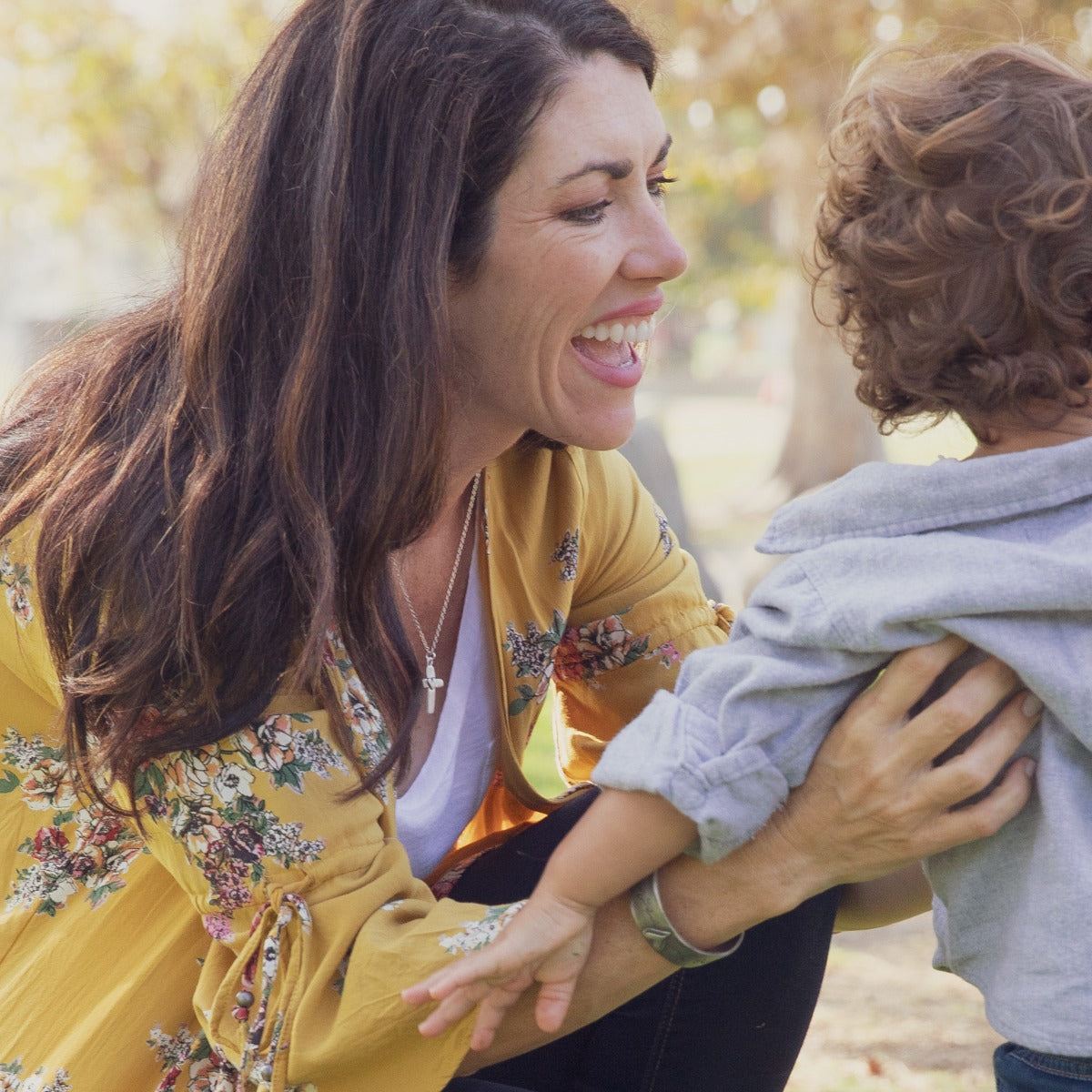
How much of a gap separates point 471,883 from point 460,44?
1.16 metres

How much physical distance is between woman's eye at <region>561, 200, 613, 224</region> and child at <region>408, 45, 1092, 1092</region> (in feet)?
1.46

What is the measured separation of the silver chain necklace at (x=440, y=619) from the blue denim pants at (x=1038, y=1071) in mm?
906

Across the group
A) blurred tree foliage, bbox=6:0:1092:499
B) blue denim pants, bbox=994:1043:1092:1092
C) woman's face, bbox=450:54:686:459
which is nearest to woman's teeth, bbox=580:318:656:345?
woman's face, bbox=450:54:686:459

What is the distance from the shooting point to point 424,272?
1823 mm

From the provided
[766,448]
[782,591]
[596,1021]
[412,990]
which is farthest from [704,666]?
[766,448]

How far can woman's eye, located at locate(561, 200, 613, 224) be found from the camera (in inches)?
79.0

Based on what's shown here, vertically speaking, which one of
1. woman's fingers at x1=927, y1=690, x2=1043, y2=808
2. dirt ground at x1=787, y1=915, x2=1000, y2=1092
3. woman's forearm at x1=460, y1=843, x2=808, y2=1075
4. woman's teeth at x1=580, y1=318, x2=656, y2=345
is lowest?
dirt ground at x1=787, y1=915, x2=1000, y2=1092

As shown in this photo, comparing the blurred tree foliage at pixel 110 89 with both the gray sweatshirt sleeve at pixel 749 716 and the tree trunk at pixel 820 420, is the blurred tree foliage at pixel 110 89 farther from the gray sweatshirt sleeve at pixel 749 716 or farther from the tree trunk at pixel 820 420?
the gray sweatshirt sleeve at pixel 749 716

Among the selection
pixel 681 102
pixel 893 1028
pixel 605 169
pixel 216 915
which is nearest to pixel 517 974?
pixel 216 915

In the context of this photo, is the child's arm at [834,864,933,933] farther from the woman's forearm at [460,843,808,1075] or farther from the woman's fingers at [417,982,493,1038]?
the woman's fingers at [417,982,493,1038]

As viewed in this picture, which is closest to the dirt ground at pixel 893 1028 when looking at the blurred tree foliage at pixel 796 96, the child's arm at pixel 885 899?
the child's arm at pixel 885 899

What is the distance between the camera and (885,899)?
2.09 metres

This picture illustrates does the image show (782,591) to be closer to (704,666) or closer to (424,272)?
(704,666)

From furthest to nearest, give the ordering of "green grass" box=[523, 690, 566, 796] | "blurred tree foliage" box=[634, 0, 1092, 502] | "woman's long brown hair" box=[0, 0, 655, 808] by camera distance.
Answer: "blurred tree foliage" box=[634, 0, 1092, 502]
"green grass" box=[523, 690, 566, 796]
"woman's long brown hair" box=[0, 0, 655, 808]
